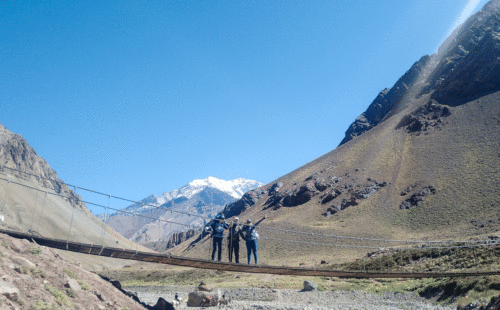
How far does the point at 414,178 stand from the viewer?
68750mm

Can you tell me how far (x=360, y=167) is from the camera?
81.6 m

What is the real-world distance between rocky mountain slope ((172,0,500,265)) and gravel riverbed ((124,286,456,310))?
21550 mm

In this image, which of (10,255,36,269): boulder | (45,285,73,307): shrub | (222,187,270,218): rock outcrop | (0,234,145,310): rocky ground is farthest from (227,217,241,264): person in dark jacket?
(222,187,270,218): rock outcrop

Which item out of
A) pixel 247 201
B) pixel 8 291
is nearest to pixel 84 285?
pixel 8 291

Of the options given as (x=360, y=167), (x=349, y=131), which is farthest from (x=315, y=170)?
(x=349, y=131)

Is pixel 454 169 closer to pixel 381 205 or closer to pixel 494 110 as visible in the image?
pixel 381 205

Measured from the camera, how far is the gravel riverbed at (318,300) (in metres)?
17.8

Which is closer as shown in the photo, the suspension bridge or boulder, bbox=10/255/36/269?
boulder, bbox=10/255/36/269

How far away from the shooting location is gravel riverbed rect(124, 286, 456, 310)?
17.8 m

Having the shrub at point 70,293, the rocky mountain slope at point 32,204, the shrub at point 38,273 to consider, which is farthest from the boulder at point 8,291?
the rocky mountain slope at point 32,204

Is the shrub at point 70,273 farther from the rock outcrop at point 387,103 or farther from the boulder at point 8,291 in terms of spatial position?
the rock outcrop at point 387,103

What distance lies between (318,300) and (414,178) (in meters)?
54.6

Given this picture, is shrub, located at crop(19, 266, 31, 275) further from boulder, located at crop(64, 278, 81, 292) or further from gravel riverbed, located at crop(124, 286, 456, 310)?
gravel riverbed, located at crop(124, 286, 456, 310)

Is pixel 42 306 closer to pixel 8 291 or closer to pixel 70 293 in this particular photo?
pixel 8 291
